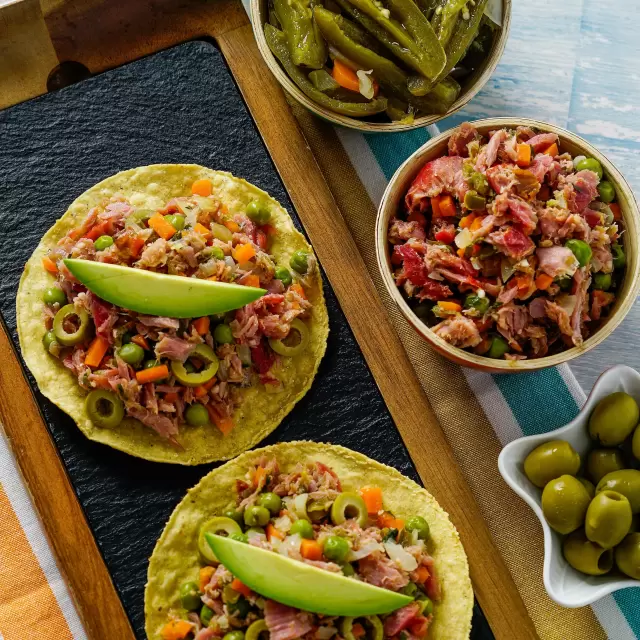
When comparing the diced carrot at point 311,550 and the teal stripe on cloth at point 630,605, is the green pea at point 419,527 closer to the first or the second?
the diced carrot at point 311,550

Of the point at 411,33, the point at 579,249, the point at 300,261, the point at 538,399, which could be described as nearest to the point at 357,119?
the point at 411,33

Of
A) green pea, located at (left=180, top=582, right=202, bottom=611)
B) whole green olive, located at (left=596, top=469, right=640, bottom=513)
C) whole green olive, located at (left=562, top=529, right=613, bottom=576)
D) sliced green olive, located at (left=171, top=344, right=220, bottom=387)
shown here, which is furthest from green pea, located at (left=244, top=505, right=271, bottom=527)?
whole green olive, located at (left=596, top=469, right=640, bottom=513)

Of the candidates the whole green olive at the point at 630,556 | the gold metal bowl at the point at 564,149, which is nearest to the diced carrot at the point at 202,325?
the gold metal bowl at the point at 564,149

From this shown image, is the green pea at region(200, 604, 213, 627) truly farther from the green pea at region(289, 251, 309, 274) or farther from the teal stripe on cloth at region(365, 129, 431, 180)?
the teal stripe on cloth at region(365, 129, 431, 180)

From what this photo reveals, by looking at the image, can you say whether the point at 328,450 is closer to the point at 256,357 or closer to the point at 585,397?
the point at 256,357

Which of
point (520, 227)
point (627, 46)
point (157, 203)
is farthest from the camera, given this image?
point (627, 46)

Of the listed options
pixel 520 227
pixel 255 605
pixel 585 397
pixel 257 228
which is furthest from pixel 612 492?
pixel 257 228
